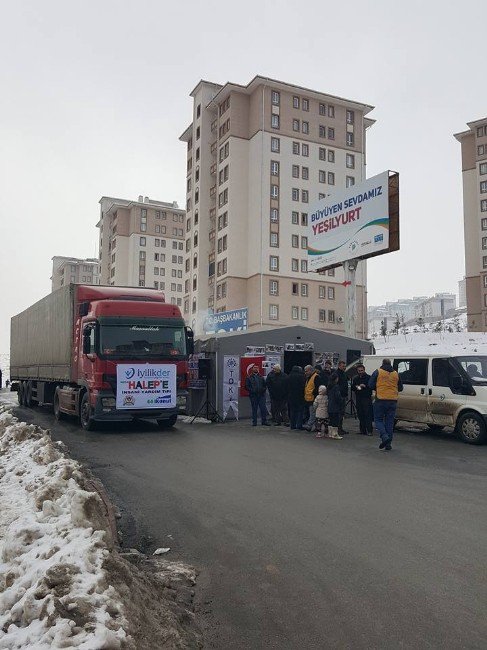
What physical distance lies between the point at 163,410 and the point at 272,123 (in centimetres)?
4959

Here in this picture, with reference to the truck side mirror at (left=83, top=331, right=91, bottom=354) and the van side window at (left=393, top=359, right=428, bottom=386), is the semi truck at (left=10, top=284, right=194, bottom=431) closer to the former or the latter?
the truck side mirror at (left=83, top=331, right=91, bottom=354)

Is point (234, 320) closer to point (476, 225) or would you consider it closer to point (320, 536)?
point (320, 536)

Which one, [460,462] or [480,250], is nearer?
[460,462]

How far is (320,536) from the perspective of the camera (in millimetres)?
5410

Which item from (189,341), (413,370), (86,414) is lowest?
(86,414)

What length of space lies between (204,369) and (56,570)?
13.8 meters

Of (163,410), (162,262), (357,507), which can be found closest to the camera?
(357,507)

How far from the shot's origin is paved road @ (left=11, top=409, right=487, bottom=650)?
360 centimetres

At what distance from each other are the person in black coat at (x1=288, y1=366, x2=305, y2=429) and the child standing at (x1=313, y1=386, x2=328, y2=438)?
125 cm

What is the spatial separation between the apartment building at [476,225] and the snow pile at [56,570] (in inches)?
2837

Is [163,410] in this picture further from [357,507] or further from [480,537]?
[480,537]

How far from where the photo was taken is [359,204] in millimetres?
25578

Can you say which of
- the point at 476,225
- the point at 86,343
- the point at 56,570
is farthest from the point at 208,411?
the point at 476,225

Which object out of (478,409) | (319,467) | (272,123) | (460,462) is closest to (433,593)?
(319,467)
